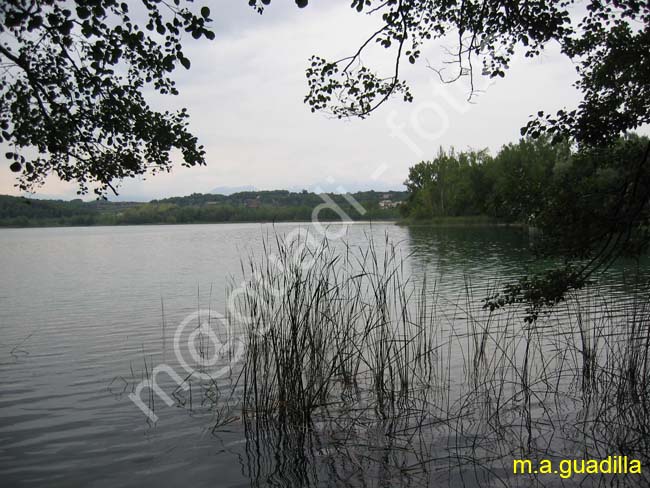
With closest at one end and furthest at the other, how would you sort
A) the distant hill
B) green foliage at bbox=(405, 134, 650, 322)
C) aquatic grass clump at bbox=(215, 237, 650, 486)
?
aquatic grass clump at bbox=(215, 237, 650, 486) < green foliage at bbox=(405, 134, 650, 322) < the distant hill

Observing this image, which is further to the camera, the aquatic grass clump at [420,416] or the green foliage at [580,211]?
the green foliage at [580,211]

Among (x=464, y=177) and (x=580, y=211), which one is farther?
(x=464, y=177)

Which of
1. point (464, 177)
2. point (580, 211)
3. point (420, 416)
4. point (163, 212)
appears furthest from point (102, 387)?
point (163, 212)

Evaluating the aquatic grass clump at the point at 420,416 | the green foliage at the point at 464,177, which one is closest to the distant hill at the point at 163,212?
the green foliage at the point at 464,177

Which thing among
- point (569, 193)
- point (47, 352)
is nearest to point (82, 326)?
point (47, 352)

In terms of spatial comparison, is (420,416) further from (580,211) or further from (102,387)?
(102,387)

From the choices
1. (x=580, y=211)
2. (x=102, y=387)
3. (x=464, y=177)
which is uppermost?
(x=464, y=177)

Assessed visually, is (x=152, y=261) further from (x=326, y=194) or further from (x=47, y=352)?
(x=326, y=194)

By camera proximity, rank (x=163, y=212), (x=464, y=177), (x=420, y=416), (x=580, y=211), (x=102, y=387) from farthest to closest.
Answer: (x=163, y=212) < (x=464, y=177) < (x=102, y=387) < (x=420, y=416) < (x=580, y=211)

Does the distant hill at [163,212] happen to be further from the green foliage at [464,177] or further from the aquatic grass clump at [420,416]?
the aquatic grass clump at [420,416]

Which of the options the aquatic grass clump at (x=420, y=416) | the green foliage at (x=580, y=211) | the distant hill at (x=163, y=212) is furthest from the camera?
the distant hill at (x=163, y=212)

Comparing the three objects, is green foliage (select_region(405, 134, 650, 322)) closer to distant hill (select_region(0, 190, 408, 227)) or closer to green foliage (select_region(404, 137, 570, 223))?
distant hill (select_region(0, 190, 408, 227))

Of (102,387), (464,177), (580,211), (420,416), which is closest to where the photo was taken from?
(580,211)

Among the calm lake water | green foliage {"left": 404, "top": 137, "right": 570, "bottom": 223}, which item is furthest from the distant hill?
the calm lake water
